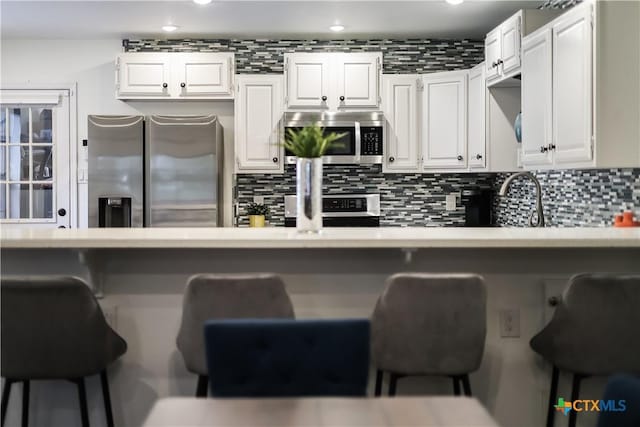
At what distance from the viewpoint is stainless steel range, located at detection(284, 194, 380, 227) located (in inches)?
210

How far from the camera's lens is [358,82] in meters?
5.16

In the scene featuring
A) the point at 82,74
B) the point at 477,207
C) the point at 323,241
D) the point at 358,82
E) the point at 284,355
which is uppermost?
the point at 82,74

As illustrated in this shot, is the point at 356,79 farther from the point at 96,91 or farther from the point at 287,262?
the point at 287,262

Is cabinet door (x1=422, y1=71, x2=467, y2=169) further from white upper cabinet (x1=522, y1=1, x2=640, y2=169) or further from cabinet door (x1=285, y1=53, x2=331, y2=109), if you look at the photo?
white upper cabinet (x1=522, y1=1, x2=640, y2=169)

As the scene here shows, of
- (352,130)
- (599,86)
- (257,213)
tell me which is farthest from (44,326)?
(352,130)

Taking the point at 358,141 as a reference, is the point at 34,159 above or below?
below

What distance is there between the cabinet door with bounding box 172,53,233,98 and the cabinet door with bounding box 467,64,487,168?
187 centimetres

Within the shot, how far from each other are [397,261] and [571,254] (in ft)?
2.21

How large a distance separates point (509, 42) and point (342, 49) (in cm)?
173

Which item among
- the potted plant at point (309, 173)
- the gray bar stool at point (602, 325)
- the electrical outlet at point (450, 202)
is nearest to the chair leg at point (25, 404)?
the potted plant at point (309, 173)

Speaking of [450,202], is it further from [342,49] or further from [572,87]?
[572,87]

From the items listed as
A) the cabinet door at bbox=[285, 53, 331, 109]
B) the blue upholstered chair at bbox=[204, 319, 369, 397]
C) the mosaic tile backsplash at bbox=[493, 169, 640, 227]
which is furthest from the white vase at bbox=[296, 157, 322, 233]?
the cabinet door at bbox=[285, 53, 331, 109]

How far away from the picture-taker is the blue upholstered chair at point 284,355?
1541 millimetres

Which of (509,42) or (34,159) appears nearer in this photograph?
(509,42)
